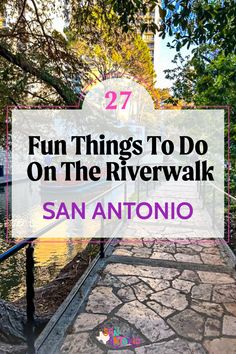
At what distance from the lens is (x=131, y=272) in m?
3.93

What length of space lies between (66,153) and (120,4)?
3.35m

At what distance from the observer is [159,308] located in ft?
9.88

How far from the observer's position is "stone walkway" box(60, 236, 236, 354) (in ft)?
7.92

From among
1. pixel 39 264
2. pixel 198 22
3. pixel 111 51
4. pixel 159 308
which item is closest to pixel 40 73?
pixel 198 22

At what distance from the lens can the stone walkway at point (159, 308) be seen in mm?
2414

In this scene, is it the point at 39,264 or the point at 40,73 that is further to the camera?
the point at 39,264

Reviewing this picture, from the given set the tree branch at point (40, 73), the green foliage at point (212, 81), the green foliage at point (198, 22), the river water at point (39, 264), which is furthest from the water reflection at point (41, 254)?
the green foliage at point (212, 81)

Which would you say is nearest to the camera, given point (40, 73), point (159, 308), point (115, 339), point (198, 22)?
point (115, 339)

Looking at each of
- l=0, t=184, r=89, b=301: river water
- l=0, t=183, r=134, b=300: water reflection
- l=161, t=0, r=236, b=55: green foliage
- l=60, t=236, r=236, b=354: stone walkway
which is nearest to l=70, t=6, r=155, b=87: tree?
l=161, t=0, r=236, b=55: green foliage

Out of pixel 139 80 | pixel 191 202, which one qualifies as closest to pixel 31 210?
pixel 191 202

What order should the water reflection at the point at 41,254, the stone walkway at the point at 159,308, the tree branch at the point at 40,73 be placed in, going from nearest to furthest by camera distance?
the stone walkway at the point at 159,308 < the tree branch at the point at 40,73 < the water reflection at the point at 41,254

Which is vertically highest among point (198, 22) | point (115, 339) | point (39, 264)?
point (198, 22)

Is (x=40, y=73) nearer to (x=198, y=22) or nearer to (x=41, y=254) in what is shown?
(x=198, y=22)

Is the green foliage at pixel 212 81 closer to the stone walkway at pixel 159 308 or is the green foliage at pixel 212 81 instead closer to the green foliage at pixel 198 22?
the green foliage at pixel 198 22
